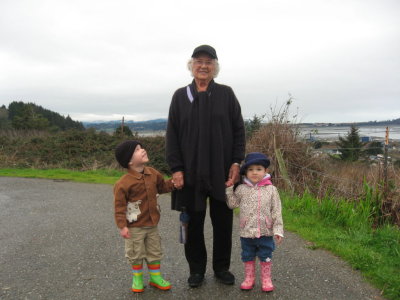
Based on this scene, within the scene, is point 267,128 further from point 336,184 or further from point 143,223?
point 143,223

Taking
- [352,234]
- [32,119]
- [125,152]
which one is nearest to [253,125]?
[352,234]

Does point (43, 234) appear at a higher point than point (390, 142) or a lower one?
lower

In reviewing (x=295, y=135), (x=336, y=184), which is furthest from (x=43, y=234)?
(x=295, y=135)

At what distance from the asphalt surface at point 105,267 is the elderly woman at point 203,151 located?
43 cm

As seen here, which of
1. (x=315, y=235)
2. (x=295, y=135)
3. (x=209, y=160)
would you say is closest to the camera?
(x=209, y=160)

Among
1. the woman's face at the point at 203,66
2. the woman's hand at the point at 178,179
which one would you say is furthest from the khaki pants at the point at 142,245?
the woman's face at the point at 203,66

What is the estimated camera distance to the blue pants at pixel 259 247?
9.96ft

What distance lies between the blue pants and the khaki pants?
82cm

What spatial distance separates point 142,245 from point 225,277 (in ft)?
2.84

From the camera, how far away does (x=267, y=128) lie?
25.5ft

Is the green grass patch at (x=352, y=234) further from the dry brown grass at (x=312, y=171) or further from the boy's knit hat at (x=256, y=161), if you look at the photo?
the boy's knit hat at (x=256, y=161)

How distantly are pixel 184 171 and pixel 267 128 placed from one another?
5.07 meters

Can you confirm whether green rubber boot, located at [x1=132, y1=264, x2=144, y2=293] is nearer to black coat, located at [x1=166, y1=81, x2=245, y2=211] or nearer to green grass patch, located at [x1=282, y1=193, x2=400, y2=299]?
black coat, located at [x1=166, y1=81, x2=245, y2=211]

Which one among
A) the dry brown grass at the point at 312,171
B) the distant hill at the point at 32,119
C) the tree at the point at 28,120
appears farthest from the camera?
the tree at the point at 28,120
